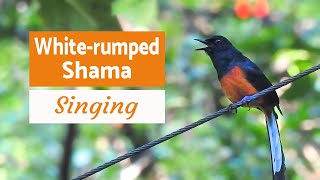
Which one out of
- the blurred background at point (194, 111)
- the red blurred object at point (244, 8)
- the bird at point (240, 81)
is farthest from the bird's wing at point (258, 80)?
the red blurred object at point (244, 8)

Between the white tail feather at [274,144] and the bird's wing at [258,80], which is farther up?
the bird's wing at [258,80]

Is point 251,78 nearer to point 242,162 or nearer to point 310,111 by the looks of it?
point 310,111

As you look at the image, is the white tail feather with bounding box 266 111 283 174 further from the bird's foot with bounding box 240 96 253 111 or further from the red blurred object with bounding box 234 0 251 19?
the red blurred object with bounding box 234 0 251 19

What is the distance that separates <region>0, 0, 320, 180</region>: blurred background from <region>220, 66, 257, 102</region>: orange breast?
0.95 ft

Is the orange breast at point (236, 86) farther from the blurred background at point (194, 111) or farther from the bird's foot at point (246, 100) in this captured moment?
the blurred background at point (194, 111)

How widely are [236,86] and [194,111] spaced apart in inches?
29.1

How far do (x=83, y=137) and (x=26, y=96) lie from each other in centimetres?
19

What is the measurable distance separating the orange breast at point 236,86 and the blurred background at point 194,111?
29 centimetres

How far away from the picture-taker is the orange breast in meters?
1.10

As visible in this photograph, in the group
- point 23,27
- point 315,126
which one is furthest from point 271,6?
point 23,27

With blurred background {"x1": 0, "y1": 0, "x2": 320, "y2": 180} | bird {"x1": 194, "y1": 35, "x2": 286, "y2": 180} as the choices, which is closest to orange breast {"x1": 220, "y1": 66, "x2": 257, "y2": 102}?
bird {"x1": 194, "y1": 35, "x2": 286, "y2": 180}

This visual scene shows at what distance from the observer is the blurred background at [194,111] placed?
157 centimetres

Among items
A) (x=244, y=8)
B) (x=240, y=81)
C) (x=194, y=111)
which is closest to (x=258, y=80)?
(x=240, y=81)

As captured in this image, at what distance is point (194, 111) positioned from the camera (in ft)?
6.05
